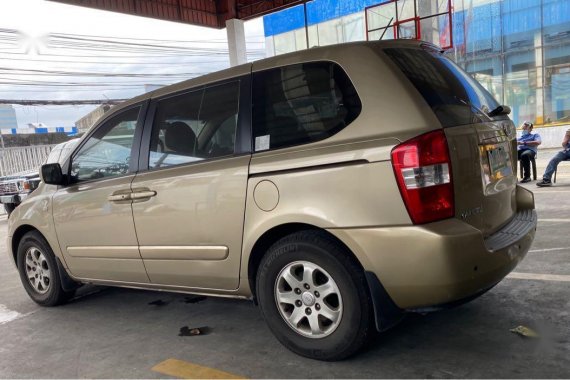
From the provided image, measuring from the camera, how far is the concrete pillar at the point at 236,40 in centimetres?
1473

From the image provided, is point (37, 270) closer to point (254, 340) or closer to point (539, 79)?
point (254, 340)

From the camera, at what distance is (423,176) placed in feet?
8.37

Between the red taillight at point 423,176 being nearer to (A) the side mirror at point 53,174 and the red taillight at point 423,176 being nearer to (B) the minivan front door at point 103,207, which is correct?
(B) the minivan front door at point 103,207

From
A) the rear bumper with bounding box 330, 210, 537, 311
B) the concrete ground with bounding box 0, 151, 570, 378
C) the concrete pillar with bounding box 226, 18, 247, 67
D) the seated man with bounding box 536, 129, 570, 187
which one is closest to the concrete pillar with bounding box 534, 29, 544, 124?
the seated man with bounding box 536, 129, 570, 187

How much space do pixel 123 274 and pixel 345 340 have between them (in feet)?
6.66

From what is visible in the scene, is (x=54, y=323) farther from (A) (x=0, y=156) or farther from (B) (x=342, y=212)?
(A) (x=0, y=156)

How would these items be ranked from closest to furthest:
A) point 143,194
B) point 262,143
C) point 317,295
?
point 317,295
point 262,143
point 143,194

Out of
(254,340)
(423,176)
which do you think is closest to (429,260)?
(423,176)

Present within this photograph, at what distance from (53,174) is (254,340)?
2.32 m

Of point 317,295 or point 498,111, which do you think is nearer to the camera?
point 317,295

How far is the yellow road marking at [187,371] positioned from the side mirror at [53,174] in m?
2.00

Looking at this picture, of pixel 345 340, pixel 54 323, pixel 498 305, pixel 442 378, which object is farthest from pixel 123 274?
pixel 498 305

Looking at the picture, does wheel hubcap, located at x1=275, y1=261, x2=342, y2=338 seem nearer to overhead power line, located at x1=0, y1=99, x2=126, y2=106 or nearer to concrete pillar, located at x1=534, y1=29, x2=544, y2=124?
concrete pillar, located at x1=534, y1=29, x2=544, y2=124

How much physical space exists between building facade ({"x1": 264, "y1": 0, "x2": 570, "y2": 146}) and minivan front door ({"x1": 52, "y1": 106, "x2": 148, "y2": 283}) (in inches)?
635
